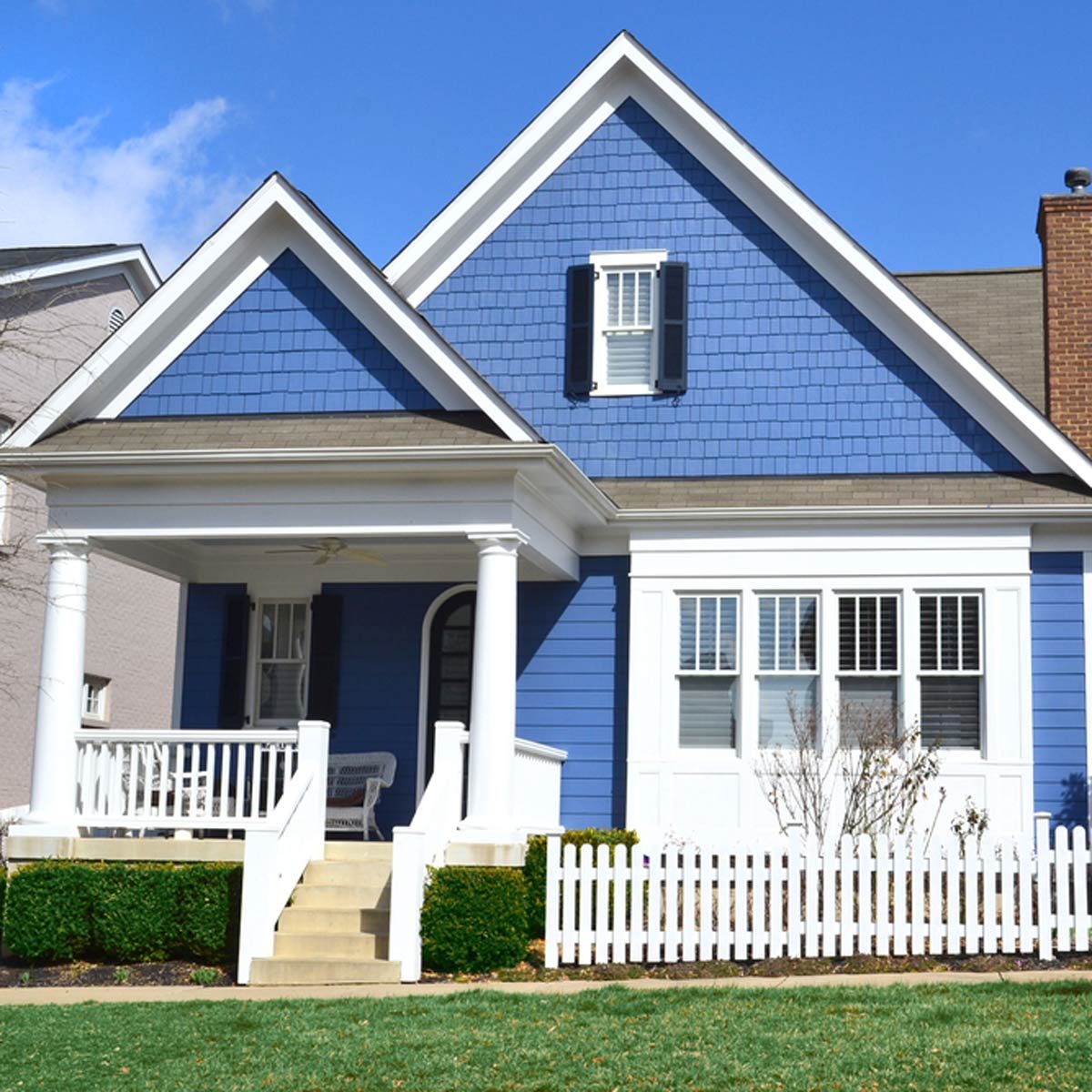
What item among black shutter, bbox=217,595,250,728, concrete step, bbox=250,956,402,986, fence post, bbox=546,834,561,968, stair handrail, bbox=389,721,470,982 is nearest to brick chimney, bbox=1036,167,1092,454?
stair handrail, bbox=389,721,470,982

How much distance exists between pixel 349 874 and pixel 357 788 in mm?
2895

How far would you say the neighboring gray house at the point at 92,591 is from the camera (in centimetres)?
2416

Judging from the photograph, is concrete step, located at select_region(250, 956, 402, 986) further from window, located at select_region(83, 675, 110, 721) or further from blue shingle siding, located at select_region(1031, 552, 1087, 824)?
window, located at select_region(83, 675, 110, 721)

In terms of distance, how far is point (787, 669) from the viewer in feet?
53.1

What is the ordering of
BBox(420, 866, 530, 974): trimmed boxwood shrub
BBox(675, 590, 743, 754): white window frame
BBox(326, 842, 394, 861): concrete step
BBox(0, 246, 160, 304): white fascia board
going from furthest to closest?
1. BBox(0, 246, 160, 304): white fascia board
2. BBox(675, 590, 743, 754): white window frame
3. BBox(326, 842, 394, 861): concrete step
4. BBox(420, 866, 530, 974): trimmed boxwood shrub

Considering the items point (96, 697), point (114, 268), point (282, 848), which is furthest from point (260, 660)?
point (114, 268)

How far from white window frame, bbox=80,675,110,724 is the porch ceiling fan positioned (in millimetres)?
11180

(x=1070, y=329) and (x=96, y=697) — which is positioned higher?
(x=1070, y=329)

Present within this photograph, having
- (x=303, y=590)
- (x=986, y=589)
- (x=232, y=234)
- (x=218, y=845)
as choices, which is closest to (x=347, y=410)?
(x=232, y=234)

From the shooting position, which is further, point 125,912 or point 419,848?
point 125,912

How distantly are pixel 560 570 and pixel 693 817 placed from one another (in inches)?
110

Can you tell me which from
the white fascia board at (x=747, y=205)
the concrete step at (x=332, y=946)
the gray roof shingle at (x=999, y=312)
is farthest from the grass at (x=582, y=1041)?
the gray roof shingle at (x=999, y=312)

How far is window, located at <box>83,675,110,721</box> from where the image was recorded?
2728cm

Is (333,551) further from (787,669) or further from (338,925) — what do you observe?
(787,669)
